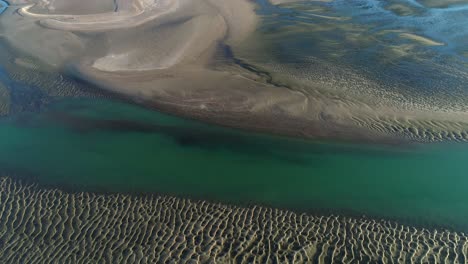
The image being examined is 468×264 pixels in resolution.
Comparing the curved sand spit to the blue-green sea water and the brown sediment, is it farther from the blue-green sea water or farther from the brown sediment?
the brown sediment

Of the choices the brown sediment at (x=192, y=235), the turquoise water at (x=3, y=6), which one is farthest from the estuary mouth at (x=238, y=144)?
the turquoise water at (x=3, y=6)

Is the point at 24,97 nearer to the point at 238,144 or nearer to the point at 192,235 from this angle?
the point at 238,144

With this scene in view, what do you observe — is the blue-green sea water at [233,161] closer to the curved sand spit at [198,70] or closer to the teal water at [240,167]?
the teal water at [240,167]

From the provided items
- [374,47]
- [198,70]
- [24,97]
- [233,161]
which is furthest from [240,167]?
[374,47]

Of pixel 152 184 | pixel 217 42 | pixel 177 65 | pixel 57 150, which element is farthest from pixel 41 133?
pixel 217 42

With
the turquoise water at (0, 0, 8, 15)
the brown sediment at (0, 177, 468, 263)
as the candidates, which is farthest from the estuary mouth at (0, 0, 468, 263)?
the turquoise water at (0, 0, 8, 15)
